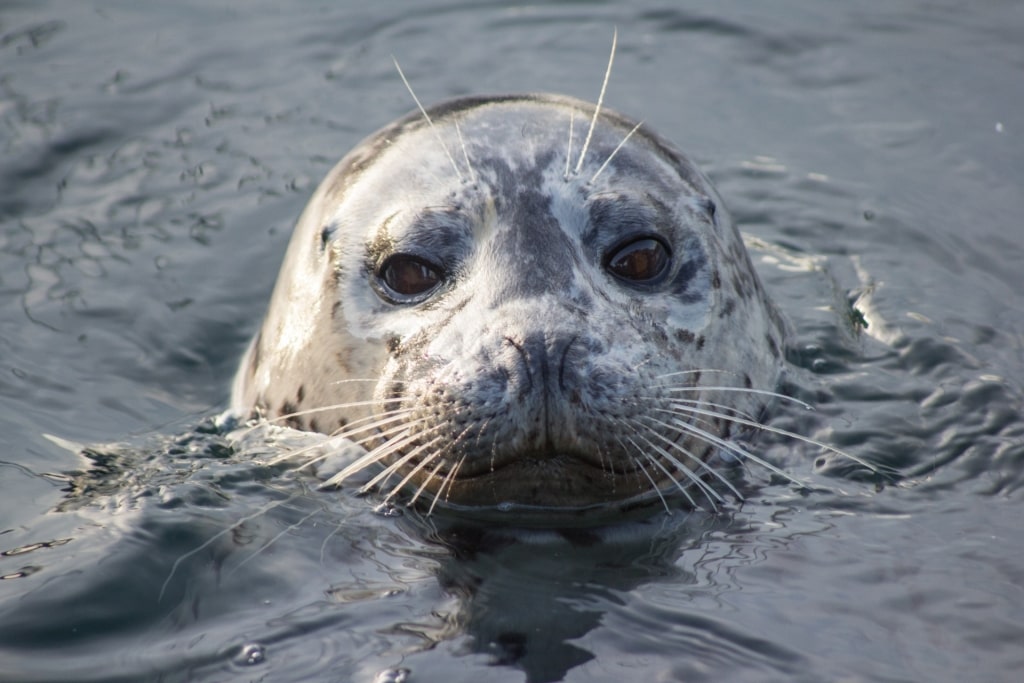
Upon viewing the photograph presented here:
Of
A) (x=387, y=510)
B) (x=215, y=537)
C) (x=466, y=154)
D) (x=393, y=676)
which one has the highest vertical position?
(x=466, y=154)

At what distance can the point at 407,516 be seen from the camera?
12.9 ft

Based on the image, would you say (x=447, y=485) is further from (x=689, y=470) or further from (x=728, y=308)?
(x=728, y=308)

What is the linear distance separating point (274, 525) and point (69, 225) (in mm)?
2961

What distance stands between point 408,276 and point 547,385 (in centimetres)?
80

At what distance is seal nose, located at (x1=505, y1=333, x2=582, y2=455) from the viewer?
138 inches

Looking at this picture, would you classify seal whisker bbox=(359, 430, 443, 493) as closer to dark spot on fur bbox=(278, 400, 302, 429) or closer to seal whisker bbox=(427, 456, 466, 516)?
seal whisker bbox=(427, 456, 466, 516)

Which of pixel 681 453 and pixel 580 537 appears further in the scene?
pixel 681 453

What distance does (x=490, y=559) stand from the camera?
3676 mm

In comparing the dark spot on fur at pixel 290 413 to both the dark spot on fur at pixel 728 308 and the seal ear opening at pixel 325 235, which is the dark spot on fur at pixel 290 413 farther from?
the dark spot on fur at pixel 728 308

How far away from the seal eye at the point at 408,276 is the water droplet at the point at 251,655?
1.26 m

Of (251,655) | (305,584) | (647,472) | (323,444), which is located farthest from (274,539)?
(647,472)

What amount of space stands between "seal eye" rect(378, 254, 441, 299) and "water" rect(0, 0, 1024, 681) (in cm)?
65

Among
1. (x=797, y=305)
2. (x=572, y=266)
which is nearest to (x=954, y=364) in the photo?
(x=797, y=305)

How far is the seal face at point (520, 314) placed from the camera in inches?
142
